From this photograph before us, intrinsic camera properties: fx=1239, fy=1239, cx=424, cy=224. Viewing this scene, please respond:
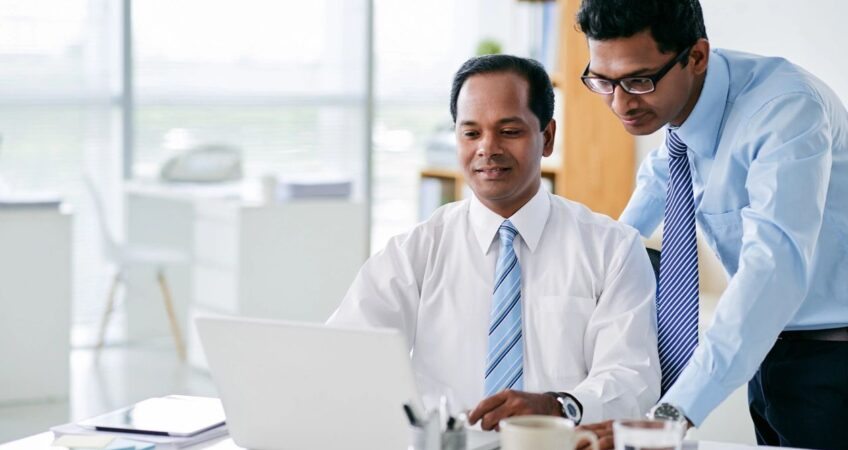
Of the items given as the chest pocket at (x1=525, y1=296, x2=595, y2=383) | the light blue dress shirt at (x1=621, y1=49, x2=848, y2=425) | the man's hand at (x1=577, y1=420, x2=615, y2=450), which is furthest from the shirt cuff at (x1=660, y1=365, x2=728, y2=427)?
the chest pocket at (x1=525, y1=296, x2=595, y2=383)

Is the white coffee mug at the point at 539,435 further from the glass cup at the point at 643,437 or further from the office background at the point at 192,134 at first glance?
the office background at the point at 192,134

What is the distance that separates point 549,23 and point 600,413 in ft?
11.3

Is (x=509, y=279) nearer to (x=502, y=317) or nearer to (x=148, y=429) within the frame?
(x=502, y=317)

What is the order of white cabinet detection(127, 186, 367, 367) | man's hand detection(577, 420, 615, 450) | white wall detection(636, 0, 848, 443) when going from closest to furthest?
man's hand detection(577, 420, 615, 450) → white wall detection(636, 0, 848, 443) → white cabinet detection(127, 186, 367, 367)

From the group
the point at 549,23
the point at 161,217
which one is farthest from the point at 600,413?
the point at 161,217

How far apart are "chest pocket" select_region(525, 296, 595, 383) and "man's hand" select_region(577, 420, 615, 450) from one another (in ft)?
1.46

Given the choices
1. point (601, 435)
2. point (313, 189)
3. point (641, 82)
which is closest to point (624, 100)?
point (641, 82)

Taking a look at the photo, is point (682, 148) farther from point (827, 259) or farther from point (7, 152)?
point (7, 152)

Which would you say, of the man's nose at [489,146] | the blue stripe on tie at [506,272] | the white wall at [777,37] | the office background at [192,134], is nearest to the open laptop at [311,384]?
the blue stripe on tie at [506,272]

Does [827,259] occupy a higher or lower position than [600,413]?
higher

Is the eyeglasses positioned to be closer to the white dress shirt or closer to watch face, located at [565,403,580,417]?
the white dress shirt

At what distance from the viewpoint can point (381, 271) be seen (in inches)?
91.8

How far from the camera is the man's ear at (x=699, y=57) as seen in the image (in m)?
2.13

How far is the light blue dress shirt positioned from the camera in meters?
1.91
